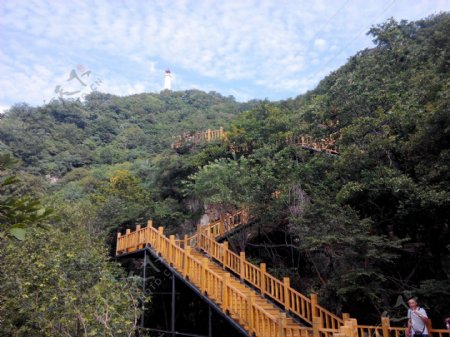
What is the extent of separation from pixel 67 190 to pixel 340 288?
21.2 m

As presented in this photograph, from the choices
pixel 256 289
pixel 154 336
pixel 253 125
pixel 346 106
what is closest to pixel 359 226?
pixel 256 289

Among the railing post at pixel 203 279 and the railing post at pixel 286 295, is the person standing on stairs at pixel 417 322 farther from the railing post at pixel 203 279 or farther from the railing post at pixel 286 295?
the railing post at pixel 203 279

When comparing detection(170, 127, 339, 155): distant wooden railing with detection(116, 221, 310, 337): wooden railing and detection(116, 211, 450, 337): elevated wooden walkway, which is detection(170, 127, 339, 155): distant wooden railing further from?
detection(116, 221, 310, 337): wooden railing

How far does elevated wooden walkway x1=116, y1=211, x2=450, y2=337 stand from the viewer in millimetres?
6332

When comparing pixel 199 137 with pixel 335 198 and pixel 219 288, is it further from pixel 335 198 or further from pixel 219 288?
pixel 219 288

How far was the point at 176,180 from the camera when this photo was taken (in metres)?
16.6

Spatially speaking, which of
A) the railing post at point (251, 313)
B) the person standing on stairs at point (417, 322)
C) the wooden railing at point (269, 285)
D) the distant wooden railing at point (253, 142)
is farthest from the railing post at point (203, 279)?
the distant wooden railing at point (253, 142)

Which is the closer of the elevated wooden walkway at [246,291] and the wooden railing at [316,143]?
the elevated wooden walkway at [246,291]

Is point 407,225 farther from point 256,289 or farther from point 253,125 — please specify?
point 253,125

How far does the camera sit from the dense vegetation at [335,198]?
7.26m

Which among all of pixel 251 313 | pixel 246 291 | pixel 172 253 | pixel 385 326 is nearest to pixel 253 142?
pixel 172 253

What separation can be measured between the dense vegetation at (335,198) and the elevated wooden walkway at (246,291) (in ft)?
2.06

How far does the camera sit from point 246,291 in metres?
8.49

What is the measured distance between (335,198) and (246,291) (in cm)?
312
